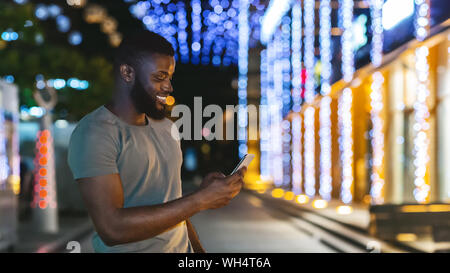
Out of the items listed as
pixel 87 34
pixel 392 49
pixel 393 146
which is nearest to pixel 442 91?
pixel 392 49

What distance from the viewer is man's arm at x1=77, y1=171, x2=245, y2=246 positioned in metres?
1.67

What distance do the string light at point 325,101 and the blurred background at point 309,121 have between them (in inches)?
2.6

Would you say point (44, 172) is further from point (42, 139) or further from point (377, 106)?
point (377, 106)

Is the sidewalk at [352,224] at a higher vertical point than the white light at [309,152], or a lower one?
lower

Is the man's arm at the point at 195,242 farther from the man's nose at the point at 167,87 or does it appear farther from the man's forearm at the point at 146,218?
the man's nose at the point at 167,87

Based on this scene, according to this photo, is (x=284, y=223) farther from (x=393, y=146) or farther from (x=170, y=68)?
(x=170, y=68)

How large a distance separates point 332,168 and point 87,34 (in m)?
21.4

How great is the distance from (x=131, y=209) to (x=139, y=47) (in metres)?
0.50

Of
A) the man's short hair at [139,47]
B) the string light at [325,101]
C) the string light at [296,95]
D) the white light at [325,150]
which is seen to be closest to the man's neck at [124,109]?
the man's short hair at [139,47]

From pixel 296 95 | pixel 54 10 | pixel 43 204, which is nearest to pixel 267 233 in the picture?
pixel 43 204

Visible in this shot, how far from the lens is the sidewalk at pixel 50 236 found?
10258 mm

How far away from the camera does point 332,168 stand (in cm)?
2467

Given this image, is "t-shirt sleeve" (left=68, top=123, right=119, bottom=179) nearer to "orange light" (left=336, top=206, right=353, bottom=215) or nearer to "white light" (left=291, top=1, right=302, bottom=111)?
"orange light" (left=336, top=206, right=353, bottom=215)

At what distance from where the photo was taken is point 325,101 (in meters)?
26.0
